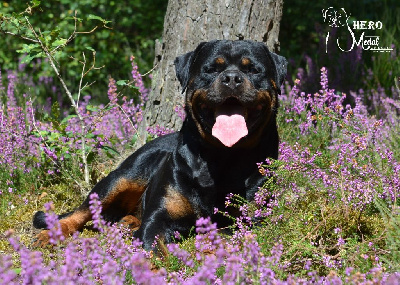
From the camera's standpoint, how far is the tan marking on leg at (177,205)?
4.02 m

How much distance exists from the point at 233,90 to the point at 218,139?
0.32 meters

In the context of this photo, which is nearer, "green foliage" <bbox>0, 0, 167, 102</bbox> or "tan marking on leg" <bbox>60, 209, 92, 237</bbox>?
"tan marking on leg" <bbox>60, 209, 92, 237</bbox>

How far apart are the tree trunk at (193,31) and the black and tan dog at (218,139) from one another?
122 centimetres

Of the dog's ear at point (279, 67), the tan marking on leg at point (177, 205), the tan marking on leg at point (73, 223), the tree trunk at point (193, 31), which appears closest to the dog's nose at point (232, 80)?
the dog's ear at point (279, 67)

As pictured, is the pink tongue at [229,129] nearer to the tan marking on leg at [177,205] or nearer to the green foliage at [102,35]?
the tan marking on leg at [177,205]

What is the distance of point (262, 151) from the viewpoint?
413 centimetres

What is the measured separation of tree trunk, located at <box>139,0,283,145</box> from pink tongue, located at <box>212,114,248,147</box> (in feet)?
5.33

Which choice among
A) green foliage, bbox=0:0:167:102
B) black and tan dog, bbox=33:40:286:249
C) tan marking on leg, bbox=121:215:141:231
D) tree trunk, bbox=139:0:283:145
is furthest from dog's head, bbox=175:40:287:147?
green foliage, bbox=0:0:167:102

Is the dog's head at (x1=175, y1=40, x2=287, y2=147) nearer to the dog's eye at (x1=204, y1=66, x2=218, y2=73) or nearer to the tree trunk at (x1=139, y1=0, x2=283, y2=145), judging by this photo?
the dog's eye at (x1=204, y1=66, x2=218, y2=73)

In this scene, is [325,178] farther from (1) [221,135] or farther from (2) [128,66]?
(2) [128,66]

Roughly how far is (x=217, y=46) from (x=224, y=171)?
0.86 m

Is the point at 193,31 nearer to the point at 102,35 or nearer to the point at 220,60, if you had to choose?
the point at 220,60

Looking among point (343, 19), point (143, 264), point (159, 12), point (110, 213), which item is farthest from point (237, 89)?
point (159, 12)

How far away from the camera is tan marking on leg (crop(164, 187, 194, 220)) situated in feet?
13.2
